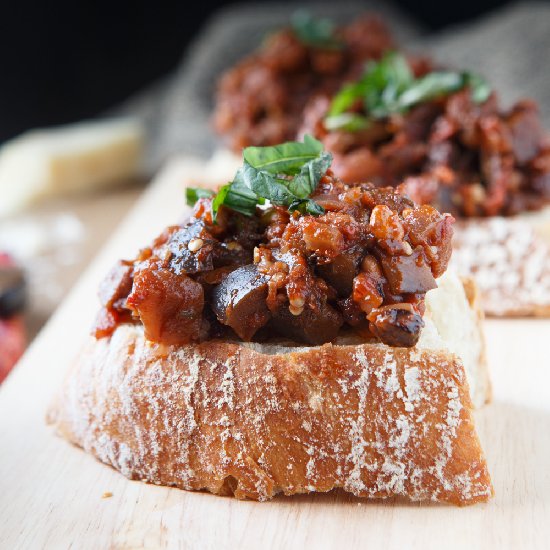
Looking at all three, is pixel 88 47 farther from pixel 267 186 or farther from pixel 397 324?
pixel 397 324

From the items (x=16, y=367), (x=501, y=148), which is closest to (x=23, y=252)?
(x=16, y=367)

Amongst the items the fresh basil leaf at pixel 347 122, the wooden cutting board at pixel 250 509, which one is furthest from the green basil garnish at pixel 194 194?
the fresh basil leaf at pixel 347 122

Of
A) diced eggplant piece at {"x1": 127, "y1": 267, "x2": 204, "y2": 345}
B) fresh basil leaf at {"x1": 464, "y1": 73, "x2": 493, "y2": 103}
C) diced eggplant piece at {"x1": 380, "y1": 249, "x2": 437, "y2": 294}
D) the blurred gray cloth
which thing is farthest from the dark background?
diced eggplant piece at {"x1": 380, "y1": 249, "x2": 437, "y2": 294}

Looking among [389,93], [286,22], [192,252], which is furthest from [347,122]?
[286,22]

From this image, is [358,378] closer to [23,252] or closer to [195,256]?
[195,256]

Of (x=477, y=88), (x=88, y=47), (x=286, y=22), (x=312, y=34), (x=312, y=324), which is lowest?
(x=286, y=22)

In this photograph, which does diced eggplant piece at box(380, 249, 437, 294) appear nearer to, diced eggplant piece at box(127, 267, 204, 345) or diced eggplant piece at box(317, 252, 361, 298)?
diced eggplant piece at box(317, 252, 361, 298)

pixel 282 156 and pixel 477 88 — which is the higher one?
pixel 282 156
